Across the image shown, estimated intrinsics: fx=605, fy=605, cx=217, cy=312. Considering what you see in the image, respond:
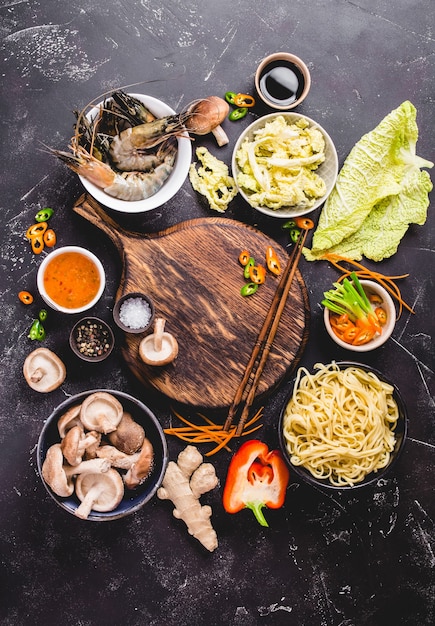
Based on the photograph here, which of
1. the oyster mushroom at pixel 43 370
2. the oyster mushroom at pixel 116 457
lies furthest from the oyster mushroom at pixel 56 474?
the oyster mushroom at pixel 43 370

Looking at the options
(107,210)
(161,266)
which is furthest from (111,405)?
(107,210)

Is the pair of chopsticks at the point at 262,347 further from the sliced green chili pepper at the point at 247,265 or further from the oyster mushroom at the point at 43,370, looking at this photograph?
the oyster mushroom at the point at 43,370

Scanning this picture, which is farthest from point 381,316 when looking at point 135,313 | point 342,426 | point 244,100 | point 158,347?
point 244,100

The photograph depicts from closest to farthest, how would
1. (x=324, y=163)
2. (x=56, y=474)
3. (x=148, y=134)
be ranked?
(x=56, y=474), (x=148, y=134), (x=324, y=163)

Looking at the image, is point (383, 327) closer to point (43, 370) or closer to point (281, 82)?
point (281, 82)

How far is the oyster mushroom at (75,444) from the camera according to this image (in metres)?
3.25

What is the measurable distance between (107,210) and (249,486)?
196cm

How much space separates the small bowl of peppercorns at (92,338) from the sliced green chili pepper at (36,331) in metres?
0.26

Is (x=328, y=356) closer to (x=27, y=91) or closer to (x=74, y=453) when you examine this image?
(x=74, y=453)

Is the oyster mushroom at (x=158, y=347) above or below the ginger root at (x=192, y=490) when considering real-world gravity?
above

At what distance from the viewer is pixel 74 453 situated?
10.7 feet

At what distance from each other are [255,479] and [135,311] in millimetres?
1287

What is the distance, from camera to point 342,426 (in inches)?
142

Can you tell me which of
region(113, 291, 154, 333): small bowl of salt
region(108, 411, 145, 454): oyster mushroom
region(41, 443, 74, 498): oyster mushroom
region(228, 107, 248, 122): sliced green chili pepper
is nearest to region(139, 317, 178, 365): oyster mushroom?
region(113, 291, 154, 333): small bowl of salt
